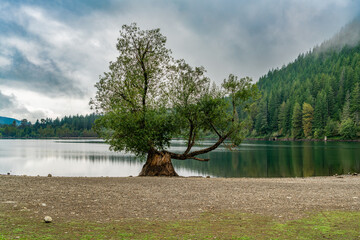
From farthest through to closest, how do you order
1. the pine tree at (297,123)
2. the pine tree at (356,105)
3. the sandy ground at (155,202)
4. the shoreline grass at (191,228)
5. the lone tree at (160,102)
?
the pine tree at (297,123)
the pine tree at (356,105)
the lone tree at (160,102)
the sandy ground at (155,202)
the shoreline grass at (191,228)

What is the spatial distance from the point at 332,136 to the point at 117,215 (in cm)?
14552

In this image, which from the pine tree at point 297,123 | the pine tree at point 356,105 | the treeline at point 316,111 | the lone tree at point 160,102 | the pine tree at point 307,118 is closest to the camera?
the lone tree at point 160,102

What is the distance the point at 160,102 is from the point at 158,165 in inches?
248

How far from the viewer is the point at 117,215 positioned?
1052 cm

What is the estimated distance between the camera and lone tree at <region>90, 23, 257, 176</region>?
89.2ft

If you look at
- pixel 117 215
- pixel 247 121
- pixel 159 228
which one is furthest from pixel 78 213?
pixel 247 121

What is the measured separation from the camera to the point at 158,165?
2778cm

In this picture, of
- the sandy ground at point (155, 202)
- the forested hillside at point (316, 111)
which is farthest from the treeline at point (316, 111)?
the sandy ground at point (155, 202)

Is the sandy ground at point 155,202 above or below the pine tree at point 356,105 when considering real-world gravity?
below

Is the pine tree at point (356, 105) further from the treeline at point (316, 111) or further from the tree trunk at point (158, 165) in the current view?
the tree trunk at point (158, 165)

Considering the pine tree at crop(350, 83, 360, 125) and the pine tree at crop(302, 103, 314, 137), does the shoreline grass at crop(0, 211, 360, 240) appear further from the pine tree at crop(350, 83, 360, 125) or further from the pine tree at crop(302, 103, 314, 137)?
the pine tree at crop(302, 103, 314, 137)

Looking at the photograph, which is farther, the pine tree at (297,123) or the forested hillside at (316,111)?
the pine tree at (297,123)

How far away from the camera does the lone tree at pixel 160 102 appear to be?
27.2 meters

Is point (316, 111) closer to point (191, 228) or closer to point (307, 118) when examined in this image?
point (307, 118)
